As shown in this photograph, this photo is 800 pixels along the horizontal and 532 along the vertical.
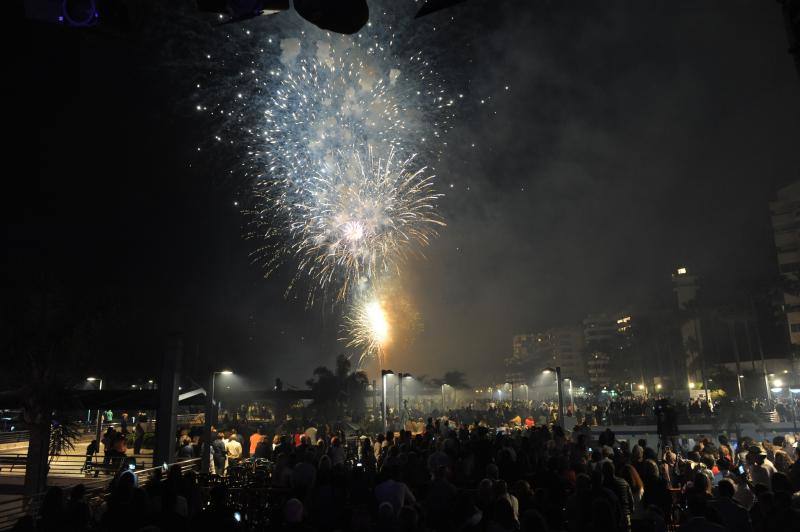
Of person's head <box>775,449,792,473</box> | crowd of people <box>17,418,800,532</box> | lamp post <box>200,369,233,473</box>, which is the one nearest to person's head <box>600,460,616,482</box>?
crowd of people <box>17,418,800,532</box>

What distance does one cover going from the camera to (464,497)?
6711 mm

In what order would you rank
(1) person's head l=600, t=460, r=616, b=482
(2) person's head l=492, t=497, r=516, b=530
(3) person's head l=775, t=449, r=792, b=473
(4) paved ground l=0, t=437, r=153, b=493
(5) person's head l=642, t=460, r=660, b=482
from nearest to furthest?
1. (2) person's head l=492, t=497, r=516, b=530
2. (1) person's head l=600, t=460, r=616, b=482
3. (5) person's head l=642, t=460, r=660, b=482
4. (3) person's head l=775, t=449, r=792, b=473
5. (4) paved ground l=0, t=437, r=153, b=493

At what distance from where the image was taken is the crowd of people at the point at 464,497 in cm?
636

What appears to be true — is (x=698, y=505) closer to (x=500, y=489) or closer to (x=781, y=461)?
(x=500, y=489)

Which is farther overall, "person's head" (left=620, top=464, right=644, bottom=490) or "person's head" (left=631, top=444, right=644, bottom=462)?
"person's head" (left=631, top=444, right=644, bottom=462)

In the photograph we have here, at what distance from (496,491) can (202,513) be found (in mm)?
4298

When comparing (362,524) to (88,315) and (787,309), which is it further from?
(787,309)

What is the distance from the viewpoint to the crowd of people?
6355 mm

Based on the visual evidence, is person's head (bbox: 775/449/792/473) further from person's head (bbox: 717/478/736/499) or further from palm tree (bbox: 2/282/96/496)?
palm tree (bbox: 2/282/96/496)

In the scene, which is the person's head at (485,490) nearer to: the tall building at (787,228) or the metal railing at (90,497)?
the metal railing at (90,497)


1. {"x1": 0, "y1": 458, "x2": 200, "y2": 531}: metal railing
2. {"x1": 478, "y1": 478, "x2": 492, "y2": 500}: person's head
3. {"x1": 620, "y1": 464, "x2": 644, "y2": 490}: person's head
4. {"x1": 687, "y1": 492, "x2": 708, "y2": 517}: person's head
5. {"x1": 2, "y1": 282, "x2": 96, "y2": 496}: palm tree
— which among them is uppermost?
{"x1": 2, "y1": 282, "x2": 96, "y2": 496}: palm tree

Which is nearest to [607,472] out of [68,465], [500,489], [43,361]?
[500,489]

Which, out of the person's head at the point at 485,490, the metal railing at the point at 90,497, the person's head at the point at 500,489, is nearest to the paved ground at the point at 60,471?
the metal railing at the point at 90,497

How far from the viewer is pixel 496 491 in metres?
8.12
